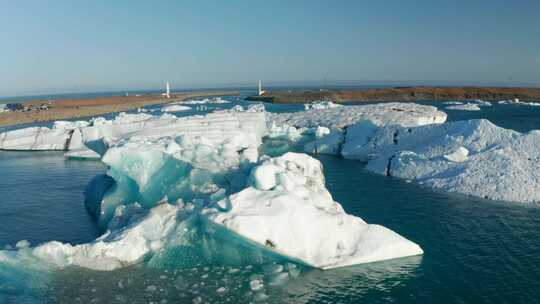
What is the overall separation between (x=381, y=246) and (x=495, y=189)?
40.9 ft

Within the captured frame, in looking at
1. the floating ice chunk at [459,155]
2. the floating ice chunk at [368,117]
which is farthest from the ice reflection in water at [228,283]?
the floating ice chunk at [368,117]

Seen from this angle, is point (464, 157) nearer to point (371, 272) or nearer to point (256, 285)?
point (371, 272)

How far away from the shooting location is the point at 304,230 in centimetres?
1515

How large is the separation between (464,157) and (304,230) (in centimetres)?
1798

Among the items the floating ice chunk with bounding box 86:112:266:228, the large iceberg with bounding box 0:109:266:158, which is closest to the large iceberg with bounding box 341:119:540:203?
the large iceberg with bounding box 0:109:266:158

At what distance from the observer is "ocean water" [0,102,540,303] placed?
1313cm

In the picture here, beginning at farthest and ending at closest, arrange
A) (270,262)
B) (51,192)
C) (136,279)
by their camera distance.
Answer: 1. (51,192)
2. (270,262)
3. (136,279)

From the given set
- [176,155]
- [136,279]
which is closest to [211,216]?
[136,279]

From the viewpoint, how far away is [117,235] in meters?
16.3

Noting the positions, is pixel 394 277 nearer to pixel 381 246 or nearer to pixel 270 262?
pixel 381 246

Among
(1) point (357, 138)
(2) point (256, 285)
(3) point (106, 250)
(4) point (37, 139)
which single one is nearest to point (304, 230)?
(2) point (256, 285)

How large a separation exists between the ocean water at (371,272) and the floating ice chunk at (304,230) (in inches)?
20.1

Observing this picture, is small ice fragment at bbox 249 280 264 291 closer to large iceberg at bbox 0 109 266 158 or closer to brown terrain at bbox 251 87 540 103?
large iceberg at bbox 0 109 266 158

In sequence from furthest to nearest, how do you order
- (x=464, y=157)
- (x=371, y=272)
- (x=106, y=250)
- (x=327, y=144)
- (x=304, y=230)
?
(x=327, y=144), (x=464, y=157), (x=106, y=250), (x=304, y=230), (x=371, y=272)
